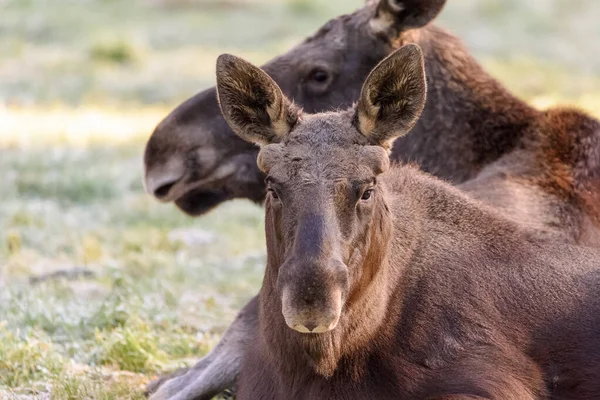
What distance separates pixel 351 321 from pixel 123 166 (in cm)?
906

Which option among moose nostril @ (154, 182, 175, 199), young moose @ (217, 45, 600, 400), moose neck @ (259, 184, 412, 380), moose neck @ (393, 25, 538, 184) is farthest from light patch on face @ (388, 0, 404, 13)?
moose neck @ (259, 184, 412, 380)

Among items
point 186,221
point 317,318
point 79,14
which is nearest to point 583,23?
point 79,14

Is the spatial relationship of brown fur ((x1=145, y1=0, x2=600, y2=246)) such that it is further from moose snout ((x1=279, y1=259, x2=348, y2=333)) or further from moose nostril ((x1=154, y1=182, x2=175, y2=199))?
moose snout ((x1=279, y1=259, x2=348, y2=333))

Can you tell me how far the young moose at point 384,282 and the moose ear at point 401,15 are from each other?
219 cm

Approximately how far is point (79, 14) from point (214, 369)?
60.6ft

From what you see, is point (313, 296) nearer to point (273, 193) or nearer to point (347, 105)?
point (273, 193)

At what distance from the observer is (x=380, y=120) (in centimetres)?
513

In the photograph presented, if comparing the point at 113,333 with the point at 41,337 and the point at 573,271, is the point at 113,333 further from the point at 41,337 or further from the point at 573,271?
the point at 573,271

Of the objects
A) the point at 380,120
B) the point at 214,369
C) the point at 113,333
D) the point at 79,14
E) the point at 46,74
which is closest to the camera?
the point at 380,120

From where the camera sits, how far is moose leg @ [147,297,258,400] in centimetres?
661

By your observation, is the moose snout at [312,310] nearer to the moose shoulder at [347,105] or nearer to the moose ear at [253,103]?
the moose ear at [253,103]

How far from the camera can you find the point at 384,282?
5.20 m

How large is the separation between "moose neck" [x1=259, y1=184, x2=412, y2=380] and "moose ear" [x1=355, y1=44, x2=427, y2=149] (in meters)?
0.35

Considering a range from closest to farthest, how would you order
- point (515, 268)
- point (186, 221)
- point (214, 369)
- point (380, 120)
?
point (380, 120), point (515, 268), point (214, 369), point (186, 221)
